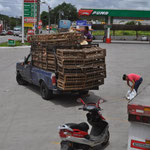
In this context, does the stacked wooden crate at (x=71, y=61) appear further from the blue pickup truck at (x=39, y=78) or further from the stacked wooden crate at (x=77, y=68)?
the blue pickup truck at (x=39, y=78)

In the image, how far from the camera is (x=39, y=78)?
10.2 metres

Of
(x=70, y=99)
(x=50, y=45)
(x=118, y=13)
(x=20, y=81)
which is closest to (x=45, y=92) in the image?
(x=70, y=99)

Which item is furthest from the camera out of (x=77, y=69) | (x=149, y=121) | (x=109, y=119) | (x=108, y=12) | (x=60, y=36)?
(x=108, y=12)

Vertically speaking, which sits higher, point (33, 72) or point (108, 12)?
point (108, 12)

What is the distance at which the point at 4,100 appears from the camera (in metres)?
9.87

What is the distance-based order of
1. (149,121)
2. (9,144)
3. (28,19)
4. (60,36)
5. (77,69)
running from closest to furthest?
(149,121) < (9,144) < (77,69) < (60,36) < (28,19)

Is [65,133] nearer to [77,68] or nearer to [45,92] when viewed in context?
[77,68]

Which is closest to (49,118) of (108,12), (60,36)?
(60,36)

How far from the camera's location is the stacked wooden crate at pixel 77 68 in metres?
8.73

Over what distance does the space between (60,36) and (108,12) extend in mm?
41933

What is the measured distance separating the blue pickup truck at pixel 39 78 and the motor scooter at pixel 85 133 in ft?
11.9

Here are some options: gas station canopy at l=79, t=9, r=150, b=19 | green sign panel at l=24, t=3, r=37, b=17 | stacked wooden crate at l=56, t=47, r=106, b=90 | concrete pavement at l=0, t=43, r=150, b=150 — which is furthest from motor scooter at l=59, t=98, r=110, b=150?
gas station canopy at l=79, t=9, r=150, b=19

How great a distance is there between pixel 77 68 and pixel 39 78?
1.98 metres

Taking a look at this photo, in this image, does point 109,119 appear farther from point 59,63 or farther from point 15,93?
point 15,93
